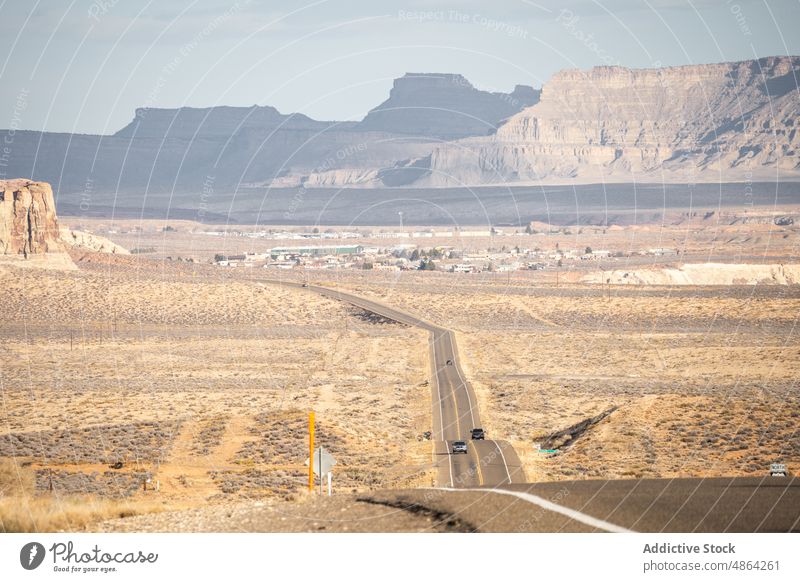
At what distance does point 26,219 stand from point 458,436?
367 ft

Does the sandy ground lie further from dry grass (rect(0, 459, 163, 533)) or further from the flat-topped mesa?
the flat-topped mesa

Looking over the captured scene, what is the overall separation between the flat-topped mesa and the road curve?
68.7 m

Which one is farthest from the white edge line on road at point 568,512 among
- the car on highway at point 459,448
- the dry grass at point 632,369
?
the car on highway at point 459,448

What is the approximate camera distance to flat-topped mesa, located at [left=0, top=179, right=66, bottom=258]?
152000mm

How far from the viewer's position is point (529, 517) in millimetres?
21844

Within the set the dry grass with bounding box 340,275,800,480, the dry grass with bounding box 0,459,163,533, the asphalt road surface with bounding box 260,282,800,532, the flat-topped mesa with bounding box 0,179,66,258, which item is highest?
the flat-topped mesa with bounding box 0,179,66,258

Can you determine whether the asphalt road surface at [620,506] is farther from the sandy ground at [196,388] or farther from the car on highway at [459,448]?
the car on highway at [459,448]

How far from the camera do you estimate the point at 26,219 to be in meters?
154

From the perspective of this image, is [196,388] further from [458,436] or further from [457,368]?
[458,436]

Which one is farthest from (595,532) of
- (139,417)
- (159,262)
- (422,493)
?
(159,262)

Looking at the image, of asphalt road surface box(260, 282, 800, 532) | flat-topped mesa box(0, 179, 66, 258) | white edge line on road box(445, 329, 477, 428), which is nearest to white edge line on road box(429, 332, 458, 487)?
white edge line on road box(445, 329, 477, 428)

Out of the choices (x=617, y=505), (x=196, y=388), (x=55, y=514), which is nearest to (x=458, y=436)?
(x=196, y=388)

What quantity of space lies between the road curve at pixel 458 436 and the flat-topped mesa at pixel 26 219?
68.7 meters

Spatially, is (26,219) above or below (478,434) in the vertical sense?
above
